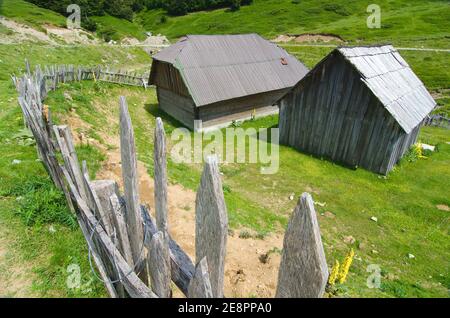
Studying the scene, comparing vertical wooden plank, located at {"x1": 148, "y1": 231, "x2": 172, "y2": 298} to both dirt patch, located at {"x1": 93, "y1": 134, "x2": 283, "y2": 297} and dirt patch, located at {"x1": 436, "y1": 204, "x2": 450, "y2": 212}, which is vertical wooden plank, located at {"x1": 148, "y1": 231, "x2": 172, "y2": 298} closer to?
dirt patch, located at {"x1": 93, "y1": 134, "x2": 283, "y2": 297}

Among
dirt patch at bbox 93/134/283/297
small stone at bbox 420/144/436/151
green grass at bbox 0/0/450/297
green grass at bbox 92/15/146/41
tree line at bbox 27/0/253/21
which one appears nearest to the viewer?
green grass at bbox 0/0/450/297

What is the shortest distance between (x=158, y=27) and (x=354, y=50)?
8132 cm

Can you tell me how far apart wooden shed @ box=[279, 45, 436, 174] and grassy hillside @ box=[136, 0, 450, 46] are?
43.0 metres

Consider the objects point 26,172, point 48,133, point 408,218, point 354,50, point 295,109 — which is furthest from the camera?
point 295,109

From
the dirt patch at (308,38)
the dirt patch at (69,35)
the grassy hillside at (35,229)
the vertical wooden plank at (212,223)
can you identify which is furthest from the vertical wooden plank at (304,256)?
the dirt patch at (308,38)

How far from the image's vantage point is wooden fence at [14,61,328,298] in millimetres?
1710

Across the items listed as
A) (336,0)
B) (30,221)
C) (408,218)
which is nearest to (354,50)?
(408,218)

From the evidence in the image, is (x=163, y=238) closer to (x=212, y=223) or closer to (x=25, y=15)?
(x=212, y=223)

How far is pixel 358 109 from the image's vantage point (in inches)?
500

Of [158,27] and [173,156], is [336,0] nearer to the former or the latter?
[158,27]

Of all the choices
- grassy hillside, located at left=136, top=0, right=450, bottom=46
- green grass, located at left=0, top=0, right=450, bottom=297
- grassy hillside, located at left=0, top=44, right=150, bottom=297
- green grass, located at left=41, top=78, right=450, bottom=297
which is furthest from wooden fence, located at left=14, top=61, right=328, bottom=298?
grassy hillside, located at left=136, top=0, right=450, bottom=46

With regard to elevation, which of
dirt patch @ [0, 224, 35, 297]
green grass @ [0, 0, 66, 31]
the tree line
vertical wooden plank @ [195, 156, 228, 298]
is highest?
the tree line
